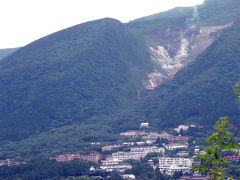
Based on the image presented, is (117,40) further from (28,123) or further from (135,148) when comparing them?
(135,148)

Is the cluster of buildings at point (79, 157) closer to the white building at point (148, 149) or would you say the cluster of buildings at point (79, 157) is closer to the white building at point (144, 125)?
the white building at point (148, 149)

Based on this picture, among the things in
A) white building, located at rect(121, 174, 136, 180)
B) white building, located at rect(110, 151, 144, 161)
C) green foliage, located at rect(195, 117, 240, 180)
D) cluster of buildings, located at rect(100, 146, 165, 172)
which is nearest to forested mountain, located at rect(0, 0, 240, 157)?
cluster of buildings, located at rect(100, 146, 165, 172)

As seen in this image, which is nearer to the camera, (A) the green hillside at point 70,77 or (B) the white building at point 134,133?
(B) the white building at point 134,133

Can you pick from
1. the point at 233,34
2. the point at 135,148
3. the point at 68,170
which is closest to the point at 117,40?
the point at 233,34

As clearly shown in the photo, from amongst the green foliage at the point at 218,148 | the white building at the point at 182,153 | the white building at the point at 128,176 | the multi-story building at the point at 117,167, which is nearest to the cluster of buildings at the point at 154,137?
the white building at the point at 182,153

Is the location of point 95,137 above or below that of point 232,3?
below

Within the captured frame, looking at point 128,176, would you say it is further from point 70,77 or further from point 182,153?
point 70,77

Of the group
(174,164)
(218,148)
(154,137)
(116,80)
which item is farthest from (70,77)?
(218,148)
